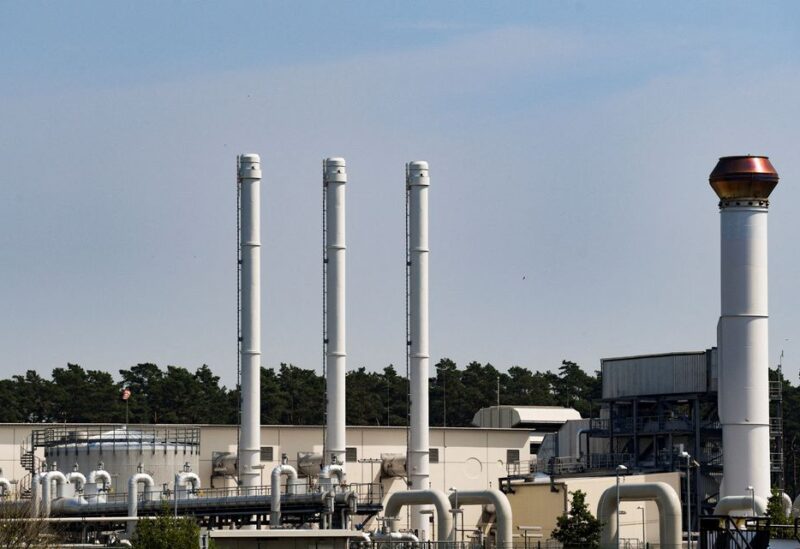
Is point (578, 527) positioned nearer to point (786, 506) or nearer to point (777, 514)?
point (777, 514)

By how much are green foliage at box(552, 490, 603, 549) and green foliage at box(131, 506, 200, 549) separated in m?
19.8

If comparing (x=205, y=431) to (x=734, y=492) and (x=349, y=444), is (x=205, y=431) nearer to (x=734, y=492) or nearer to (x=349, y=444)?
(x=349, y=444)

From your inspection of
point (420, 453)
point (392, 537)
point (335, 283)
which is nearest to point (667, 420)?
point (420, 453)

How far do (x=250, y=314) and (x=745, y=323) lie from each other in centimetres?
2828

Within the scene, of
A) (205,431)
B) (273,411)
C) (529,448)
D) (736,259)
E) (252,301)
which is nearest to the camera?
(736,259)

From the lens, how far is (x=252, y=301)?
99.4 m

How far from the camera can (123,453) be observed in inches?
3932

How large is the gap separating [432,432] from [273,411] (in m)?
69.1

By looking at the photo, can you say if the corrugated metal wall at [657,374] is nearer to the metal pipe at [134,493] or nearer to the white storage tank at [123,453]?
the white storage tank at [123,453]

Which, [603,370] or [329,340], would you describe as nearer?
[329,340]

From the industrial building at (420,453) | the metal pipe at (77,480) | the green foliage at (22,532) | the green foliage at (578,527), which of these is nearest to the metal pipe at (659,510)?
the industrial building at (420,453)

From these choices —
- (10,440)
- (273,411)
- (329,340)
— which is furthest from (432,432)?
(273,411)

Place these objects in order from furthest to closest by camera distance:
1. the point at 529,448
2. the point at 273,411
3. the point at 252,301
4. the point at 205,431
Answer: the point at 273,411 → the point at 529,448 → the point at 205,431 → the point at 252,301

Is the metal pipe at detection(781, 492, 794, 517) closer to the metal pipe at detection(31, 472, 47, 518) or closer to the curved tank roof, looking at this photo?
the curved tank roof
